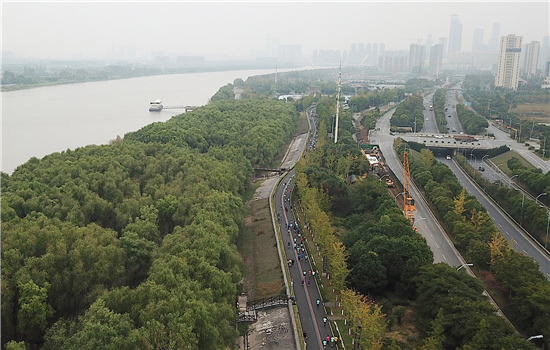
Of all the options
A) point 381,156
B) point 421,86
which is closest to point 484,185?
point 381,156

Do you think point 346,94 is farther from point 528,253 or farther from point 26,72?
point 528,253

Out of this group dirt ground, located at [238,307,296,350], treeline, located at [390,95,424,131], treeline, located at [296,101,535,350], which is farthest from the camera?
treeline, located at [390,95,424,131]

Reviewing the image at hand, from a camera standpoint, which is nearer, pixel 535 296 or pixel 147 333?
pixel 147 333

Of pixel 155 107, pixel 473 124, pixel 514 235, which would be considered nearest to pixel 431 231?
pixel 514 235

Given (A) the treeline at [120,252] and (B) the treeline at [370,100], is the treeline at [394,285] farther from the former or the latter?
(B) the treeline at [370,100]

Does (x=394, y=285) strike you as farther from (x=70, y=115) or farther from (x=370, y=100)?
(x=370, y=100)

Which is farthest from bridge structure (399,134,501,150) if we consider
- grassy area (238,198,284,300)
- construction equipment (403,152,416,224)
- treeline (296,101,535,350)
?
grassy area (238,198,284,300)

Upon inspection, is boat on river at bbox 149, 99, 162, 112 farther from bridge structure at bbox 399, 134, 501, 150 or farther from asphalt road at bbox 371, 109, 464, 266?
asphalt road at bbox 371, 109, 464, 266

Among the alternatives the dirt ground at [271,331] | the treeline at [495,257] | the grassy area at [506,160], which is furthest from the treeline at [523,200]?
the dirt ground at [271,331]
